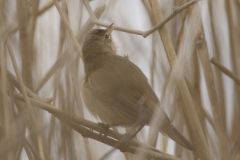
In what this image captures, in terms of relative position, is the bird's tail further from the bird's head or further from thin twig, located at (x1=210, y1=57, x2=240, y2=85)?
the bird's head

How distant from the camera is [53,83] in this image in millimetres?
1991

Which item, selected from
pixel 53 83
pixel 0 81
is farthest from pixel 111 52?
pixel 0 81

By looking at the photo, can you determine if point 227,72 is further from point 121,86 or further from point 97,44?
point 97,44

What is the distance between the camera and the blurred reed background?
1.73 metres

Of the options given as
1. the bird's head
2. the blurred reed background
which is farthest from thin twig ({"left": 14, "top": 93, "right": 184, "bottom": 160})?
the bird's head

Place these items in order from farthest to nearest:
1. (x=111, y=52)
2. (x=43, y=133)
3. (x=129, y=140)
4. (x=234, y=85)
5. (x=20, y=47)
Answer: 1. (x=111, y=52)
2. (x=234, y=85)
3. (x=129, y=140)
4. (x=20, y=47)
5. (x=43, y=133)

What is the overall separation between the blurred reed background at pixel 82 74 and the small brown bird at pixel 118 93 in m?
0.10

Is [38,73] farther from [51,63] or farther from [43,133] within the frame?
[43,133]

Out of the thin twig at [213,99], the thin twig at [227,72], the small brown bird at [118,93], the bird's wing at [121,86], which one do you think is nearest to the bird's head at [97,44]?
the small brown bird at [118,93]

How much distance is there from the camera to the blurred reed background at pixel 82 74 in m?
1.73

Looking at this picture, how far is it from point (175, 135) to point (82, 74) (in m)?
0.93

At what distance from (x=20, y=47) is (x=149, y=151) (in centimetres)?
83

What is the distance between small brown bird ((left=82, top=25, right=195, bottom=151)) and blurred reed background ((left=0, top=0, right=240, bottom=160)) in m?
0.10

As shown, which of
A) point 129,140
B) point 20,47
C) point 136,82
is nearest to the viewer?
point 20,47
